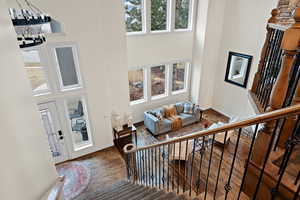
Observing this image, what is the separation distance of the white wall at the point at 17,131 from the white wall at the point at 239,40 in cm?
569

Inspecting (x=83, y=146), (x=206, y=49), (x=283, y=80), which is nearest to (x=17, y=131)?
(x=283, y=80)

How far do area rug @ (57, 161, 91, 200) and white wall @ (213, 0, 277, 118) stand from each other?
17.0 feet

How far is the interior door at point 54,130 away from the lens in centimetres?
536

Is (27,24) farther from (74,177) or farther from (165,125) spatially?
(165,125)

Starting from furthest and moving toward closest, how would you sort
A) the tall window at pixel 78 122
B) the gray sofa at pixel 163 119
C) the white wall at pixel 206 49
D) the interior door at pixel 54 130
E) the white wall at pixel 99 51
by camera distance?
the white wall at pixel 206 49
the gray sofa at pixel 163 119
the tall window at pixel 78 122
the interior door at pixel 54 130
the white wall at pixel 99 51

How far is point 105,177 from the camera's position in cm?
539

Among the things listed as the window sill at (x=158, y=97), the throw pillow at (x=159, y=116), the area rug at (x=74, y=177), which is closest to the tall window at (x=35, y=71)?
the area rug at (x=74, y=177)

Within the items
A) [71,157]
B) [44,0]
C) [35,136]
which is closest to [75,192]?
[71,157]

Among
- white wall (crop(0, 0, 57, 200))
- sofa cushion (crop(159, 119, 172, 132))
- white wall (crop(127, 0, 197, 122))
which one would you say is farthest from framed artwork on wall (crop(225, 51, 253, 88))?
white wall (crop(0, 0, 57, 200))

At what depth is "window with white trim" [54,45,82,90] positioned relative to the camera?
16.8ft

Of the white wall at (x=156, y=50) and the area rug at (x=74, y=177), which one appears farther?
the white wall at (x=156, y=50)

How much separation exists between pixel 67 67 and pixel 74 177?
10.3ft

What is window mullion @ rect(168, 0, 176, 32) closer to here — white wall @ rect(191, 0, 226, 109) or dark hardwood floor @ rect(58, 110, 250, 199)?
white wall @ rect(191, 0, 226, 109)

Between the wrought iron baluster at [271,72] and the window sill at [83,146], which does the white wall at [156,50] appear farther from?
the wrought iron baluster at [271,72]
